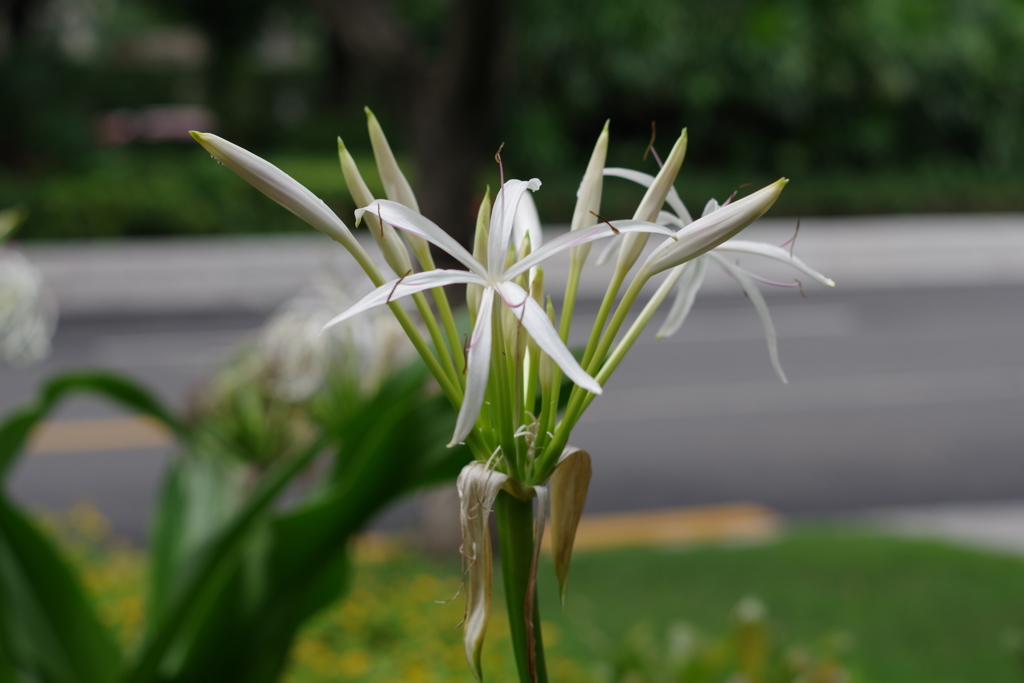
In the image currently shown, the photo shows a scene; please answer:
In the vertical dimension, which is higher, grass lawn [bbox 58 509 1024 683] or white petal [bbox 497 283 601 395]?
white petal [bbox 497 283 601 395]

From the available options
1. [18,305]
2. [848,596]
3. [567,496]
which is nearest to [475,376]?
[567,496]

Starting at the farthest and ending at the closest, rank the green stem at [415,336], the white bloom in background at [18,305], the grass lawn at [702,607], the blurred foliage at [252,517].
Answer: the grass lawn at [702,607] → the white bloom in background at [18,305] → the blurred foliage at [252,517] → the green stem at [415,336]

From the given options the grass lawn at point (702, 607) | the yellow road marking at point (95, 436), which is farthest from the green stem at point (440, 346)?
the yellow road marking at point (95, 436)

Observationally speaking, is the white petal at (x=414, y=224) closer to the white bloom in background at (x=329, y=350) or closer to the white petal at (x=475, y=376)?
the white petal at (x=475, y=376)

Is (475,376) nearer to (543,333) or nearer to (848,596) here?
(543,333)

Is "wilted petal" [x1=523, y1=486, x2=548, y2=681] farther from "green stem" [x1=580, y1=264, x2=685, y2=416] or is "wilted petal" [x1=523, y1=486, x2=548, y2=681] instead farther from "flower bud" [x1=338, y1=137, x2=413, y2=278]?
"flower bud" [x1=338, y1=137, x2=413, y2=278]

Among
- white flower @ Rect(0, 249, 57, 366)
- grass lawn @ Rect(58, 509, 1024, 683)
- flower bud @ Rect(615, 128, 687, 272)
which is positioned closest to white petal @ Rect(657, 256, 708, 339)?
flower bud @ Rect(615, 128, 687, 272)

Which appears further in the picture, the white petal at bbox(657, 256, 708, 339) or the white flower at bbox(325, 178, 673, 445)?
the white petal at bbox(657, 256, 708, 339)

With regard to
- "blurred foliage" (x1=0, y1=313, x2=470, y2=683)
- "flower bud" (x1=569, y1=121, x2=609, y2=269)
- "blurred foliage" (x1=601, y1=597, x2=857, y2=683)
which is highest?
"flower bud" (x1=569, y1=121, x2=609, y2=269)
